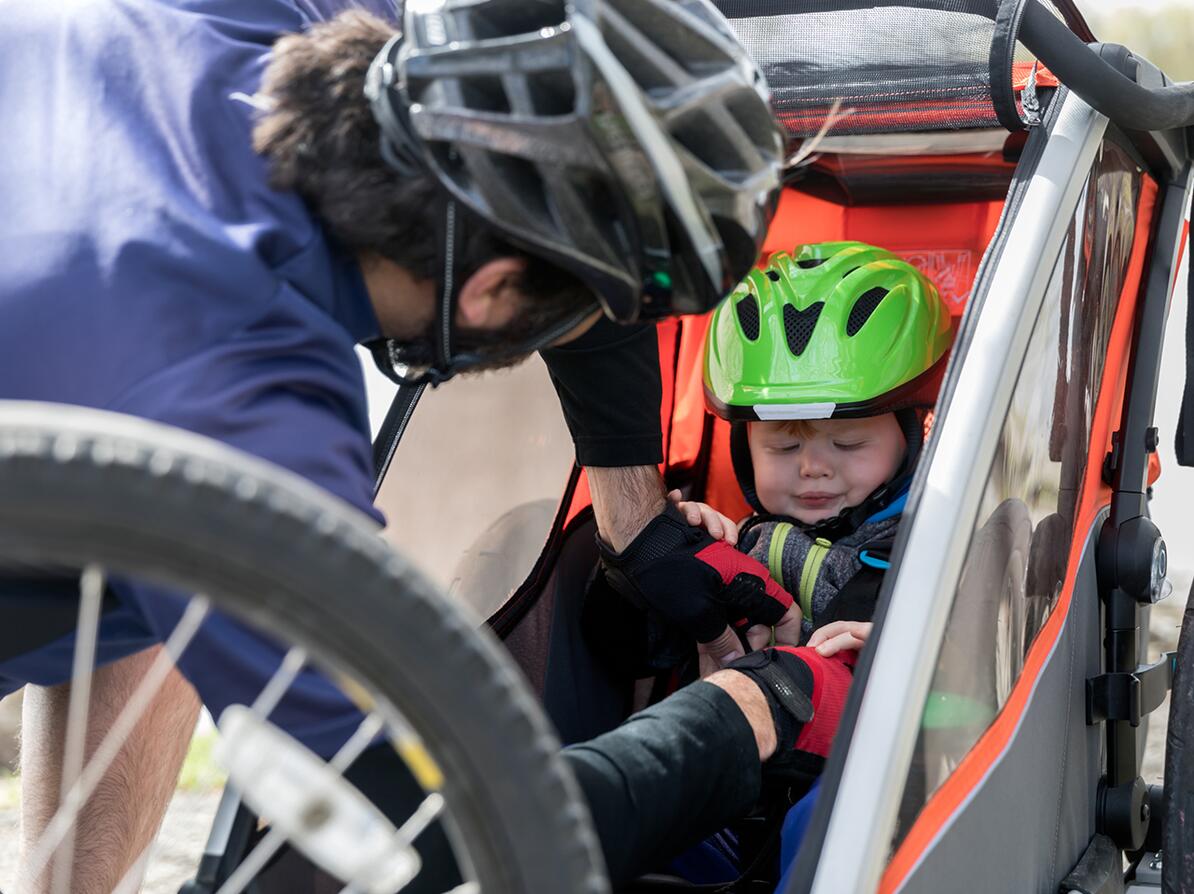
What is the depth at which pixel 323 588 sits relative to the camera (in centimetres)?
76

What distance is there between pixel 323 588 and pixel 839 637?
1063mm

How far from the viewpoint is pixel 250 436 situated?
3.47 ft

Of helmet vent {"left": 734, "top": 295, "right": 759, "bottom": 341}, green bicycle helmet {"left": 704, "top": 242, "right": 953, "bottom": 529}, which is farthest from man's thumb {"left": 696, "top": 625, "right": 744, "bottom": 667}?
helmet vent {"left": 734, "top": 295, "right": 759, "bottom": 341}

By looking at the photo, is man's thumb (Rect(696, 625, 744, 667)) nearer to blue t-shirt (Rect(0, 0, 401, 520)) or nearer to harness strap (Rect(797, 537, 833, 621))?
harness strap (Rect(797, 537, 833, 621))

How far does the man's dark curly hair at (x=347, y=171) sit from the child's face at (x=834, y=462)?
38.1 inches

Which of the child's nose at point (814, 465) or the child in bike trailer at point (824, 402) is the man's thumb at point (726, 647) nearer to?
the child in bike trailer at point (824, 402)

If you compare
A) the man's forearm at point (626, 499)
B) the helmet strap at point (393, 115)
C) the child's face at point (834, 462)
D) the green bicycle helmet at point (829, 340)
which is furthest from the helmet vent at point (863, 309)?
the helmet strap at point (393, 115)

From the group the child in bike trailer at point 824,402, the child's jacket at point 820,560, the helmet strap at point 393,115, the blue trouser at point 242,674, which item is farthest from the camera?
the child in bike trailer at point 824,402

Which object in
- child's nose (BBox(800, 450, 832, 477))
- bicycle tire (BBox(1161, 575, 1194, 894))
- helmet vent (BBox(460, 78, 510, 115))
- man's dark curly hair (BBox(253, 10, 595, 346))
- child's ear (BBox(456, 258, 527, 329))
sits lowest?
bicycle tire (BBox(1161, 575, 1194, 894))

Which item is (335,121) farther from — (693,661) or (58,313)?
(693,661)

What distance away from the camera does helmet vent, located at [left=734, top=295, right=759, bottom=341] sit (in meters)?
2.14

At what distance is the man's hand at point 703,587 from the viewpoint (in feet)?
6.25

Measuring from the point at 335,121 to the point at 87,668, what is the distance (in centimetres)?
50

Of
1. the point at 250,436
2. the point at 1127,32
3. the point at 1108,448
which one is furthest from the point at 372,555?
the point at 1127,32
